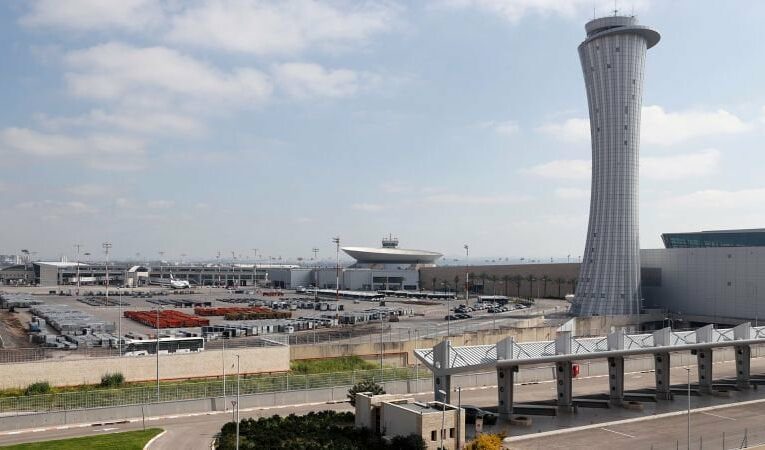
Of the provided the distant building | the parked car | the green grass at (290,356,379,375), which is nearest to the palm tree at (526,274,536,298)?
the distant building

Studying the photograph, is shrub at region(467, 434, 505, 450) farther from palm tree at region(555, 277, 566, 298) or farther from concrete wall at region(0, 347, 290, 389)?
palm tree at region(555, 277, 566, 298)

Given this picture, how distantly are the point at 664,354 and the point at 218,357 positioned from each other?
31.1 metres

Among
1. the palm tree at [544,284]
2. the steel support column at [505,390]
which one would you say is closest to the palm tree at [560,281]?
the palm tree at [544,284]

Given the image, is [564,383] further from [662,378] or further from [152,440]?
[152,440]

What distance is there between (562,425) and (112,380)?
29.3 metres

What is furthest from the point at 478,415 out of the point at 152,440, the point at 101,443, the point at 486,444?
the point at 101,443

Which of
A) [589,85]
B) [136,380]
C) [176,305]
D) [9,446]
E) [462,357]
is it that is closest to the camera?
[9,446]

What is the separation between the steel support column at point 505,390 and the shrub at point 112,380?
25.5m

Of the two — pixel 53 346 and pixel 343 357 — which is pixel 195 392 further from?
pixel 53 346

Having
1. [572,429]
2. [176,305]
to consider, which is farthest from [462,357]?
[176,305]

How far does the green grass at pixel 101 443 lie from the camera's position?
3212 cm

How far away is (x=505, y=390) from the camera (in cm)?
3812

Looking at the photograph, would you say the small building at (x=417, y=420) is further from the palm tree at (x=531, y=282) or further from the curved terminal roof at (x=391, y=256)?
the curved terminal roof at (x=391, y=256)

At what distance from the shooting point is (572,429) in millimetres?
36906
